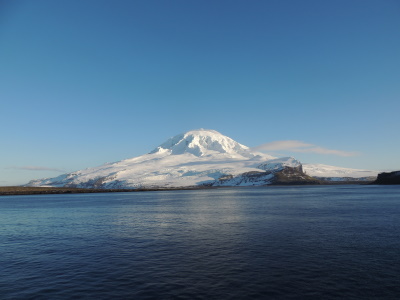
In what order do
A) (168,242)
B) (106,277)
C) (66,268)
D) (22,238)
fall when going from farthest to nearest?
(22,238) → (168,242) → (66,268) → (106,277)

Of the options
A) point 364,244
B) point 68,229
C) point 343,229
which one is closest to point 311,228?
point 343,229

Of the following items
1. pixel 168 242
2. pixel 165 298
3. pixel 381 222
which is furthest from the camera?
pixel 381 222

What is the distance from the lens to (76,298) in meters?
20.9

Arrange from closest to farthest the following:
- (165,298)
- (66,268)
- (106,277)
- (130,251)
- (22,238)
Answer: (165,298) < (106,277) < (66,268) < (130,251) < (22,238)

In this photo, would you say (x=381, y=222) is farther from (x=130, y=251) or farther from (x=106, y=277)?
(x=106, y=277)

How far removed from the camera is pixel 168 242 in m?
39.1

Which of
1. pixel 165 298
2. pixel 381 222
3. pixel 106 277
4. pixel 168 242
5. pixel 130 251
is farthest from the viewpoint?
pixel 381 222

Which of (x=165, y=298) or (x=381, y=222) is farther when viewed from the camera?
(x=381, y=222)

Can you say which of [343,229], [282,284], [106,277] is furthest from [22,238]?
[343,229]

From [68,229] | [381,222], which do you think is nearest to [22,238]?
[68,229]

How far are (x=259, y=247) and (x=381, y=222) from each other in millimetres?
29059

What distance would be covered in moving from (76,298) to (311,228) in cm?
3711

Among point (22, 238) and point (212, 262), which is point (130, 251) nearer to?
point (212, 262)

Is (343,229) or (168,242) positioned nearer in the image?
(168,242)
